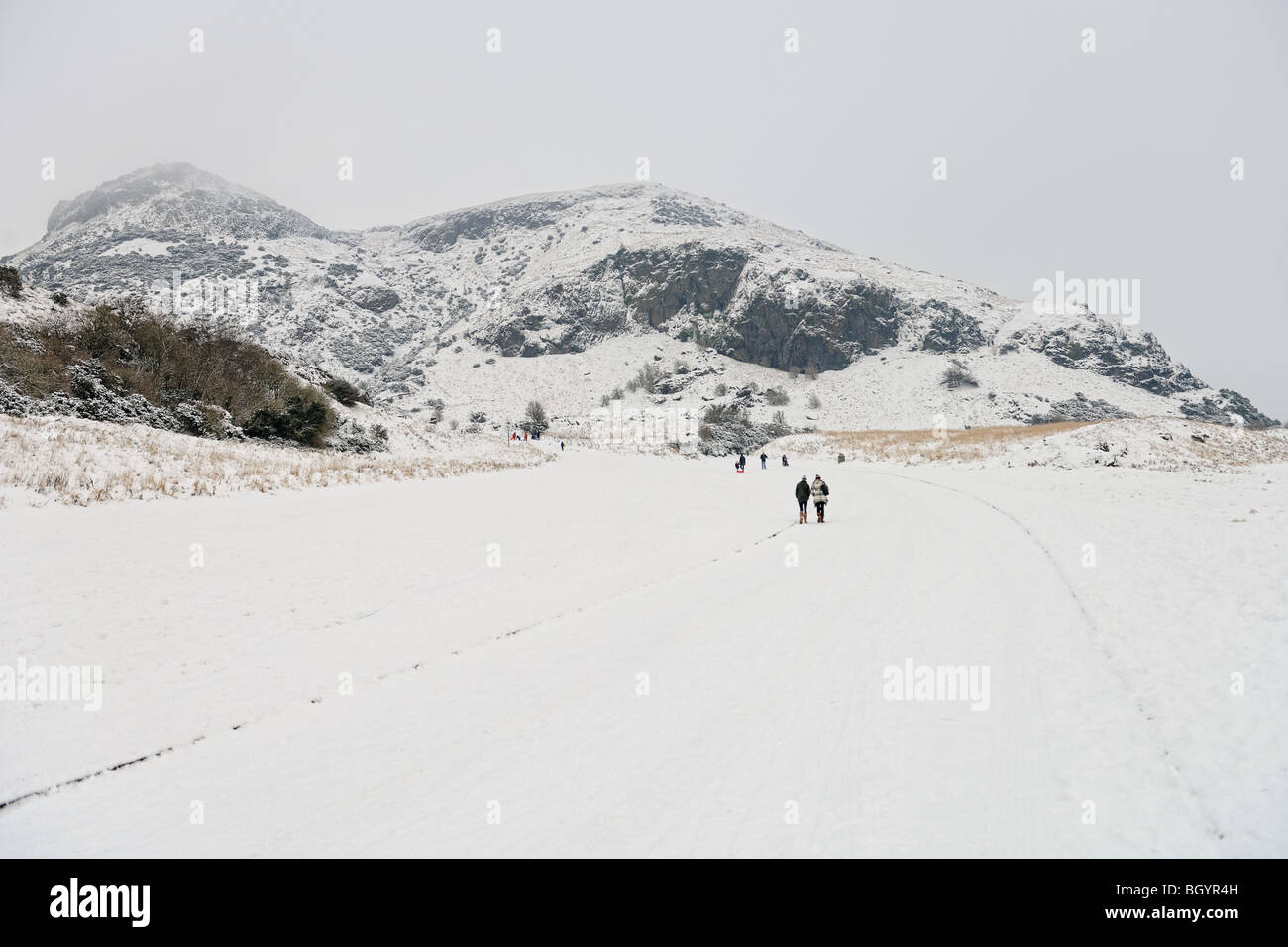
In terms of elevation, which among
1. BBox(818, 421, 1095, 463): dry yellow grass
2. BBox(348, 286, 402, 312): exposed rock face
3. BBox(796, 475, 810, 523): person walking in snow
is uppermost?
BBox(348, 286, 402, 312): exposed rock face

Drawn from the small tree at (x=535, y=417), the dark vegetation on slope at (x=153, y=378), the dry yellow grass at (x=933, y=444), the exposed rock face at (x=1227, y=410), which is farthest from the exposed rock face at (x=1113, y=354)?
the dark vegetation on slope at (x=153, y=378)

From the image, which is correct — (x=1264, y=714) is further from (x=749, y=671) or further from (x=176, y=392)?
(x=176, y=392)

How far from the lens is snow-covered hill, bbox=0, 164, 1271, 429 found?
11050cm

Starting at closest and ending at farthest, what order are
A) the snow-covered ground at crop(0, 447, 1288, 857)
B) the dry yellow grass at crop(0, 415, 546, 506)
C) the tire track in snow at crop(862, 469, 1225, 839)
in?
the snow-covered ground at crop(0, 447, 1288, 857)
the tire track in snow at crop(862, 469, 1225, 839)
the dry yellow grass at crop(0, 415, 546, 506)

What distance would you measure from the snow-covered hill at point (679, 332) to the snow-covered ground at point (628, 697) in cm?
8440

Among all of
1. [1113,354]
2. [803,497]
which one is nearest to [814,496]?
[803,497]

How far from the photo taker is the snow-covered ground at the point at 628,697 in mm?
3289

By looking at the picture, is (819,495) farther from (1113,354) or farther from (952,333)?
(1113,354)

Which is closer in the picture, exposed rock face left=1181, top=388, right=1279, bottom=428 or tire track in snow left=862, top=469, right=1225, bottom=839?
tire track in snow left=862, top=469, right=1225, bottom=839

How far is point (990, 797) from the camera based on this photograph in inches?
138

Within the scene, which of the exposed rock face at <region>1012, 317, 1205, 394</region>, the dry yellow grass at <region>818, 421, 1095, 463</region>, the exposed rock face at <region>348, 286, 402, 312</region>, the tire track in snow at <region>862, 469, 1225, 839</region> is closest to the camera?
the tire track in snow at <region>862, 469, 1225, 839</region>

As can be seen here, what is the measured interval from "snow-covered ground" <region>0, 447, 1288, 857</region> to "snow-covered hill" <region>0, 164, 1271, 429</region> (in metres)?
84.4

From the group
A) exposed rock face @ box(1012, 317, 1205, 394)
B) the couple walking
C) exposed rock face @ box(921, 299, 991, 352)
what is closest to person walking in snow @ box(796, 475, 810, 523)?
the couple walking

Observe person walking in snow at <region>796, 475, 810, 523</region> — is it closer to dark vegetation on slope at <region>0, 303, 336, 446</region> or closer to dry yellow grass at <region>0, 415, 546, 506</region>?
dry yellow grass at <region>0, 415, 546, 506</region>
